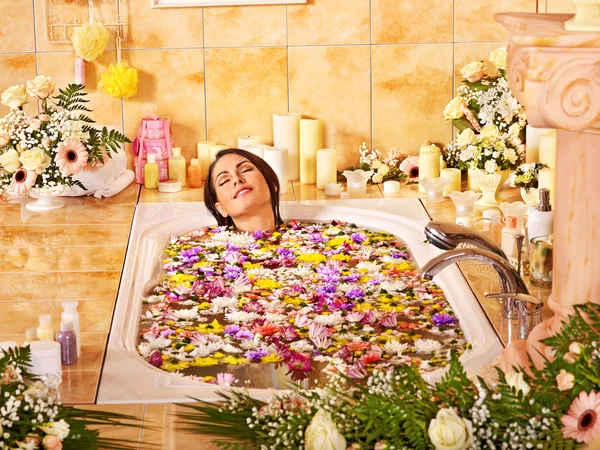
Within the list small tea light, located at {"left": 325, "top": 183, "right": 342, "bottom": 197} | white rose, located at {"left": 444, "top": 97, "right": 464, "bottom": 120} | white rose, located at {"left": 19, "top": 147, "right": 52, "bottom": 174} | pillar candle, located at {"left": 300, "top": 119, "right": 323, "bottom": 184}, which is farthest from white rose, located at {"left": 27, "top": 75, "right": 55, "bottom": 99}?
white rose, located at {"left": 444, "top": 97, "right": 464, "bottom": 120}

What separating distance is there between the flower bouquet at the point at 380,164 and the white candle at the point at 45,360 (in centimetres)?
280

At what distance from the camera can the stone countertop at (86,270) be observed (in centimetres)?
280

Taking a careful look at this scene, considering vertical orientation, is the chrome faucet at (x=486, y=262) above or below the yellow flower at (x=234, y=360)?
above

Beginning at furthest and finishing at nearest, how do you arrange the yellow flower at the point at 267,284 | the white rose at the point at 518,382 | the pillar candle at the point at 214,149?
the pillar candle at the point at 214,149 → the yellow flower at the point at 267,284 → the white rose at the point at 518,382

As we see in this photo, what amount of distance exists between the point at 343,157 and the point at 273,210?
37.5 inches

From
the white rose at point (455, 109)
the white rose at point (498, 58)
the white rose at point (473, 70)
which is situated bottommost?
the white rose at point (455, 109)

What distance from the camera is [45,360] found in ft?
8.46

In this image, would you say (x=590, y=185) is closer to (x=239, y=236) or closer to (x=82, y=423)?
(x=82, y=423)

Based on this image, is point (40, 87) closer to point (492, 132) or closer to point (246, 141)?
point (246, 141)

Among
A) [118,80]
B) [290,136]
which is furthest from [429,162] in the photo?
[118,80]

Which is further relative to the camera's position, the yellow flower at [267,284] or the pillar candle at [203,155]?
the pillar candle at [203,155]

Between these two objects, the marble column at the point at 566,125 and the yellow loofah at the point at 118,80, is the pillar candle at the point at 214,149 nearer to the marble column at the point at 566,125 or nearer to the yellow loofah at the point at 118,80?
the yellow loofah at the point at 118,80

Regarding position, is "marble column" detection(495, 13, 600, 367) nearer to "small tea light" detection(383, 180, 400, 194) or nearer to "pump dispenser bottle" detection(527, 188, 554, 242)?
"pump dispenser bottle" detection(527, 188, 554, 242)

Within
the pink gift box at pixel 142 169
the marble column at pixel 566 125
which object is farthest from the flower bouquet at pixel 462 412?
the pink gift box at pixel 142 169
